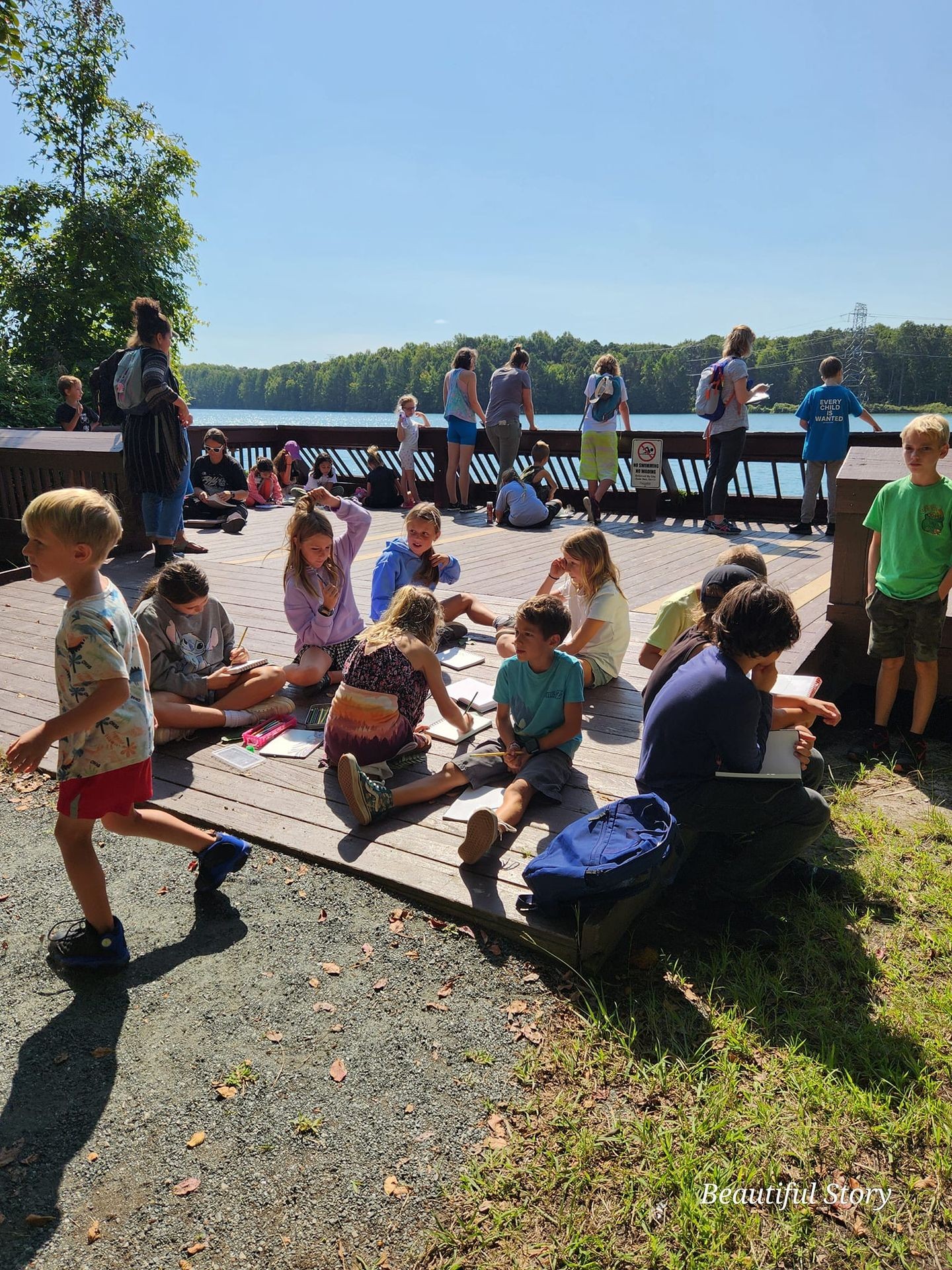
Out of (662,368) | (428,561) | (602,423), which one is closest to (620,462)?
(602,423)

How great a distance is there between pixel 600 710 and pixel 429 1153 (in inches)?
110

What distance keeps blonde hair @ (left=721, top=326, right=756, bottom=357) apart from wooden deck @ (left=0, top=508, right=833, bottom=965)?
2247 millimetres

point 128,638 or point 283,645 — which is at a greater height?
point 128,638

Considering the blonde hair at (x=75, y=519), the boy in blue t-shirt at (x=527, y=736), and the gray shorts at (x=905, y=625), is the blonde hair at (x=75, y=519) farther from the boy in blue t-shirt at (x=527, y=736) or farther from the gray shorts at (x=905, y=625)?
the gray shorts at (x=905, y=625)

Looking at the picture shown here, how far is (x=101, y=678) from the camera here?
251 cm

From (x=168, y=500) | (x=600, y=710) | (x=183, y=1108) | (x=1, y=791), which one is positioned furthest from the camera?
(x=168, y=500)

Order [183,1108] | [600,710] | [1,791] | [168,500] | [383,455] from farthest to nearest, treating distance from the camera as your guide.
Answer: [383,455], [168,500], [600,710], [1,791], [183,1108]

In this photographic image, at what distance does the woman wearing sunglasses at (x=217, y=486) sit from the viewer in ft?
35.2

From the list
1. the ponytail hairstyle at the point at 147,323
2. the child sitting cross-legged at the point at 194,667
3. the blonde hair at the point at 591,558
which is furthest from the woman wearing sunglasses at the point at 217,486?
the blonde hair at the point at 591,558

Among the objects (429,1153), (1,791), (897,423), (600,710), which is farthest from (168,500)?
(897,423)

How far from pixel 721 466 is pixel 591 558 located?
19.6 ft

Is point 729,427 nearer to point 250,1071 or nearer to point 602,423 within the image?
point 602,423

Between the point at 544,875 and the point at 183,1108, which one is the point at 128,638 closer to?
the point at 183,1108

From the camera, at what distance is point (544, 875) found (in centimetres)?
276
